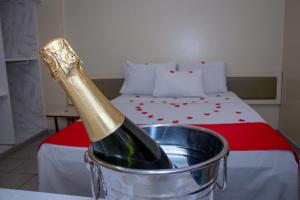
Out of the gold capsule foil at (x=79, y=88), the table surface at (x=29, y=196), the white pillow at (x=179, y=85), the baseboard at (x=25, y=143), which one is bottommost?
the baseboard at (x=25, y=143)

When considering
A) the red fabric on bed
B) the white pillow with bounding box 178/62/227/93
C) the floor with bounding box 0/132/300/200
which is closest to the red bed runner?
the red fabric on bed

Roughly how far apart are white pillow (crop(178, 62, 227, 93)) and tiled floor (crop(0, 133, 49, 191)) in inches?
75.6

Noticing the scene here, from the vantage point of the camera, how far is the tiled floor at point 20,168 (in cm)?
217

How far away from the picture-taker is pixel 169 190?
34 centimetres

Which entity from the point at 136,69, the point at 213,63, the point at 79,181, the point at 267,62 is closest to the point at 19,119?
the point at 136,69

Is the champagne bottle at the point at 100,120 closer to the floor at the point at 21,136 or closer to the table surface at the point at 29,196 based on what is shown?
the table surface at the point at 29,196

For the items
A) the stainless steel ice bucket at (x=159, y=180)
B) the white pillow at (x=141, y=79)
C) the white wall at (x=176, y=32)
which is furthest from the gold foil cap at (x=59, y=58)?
the white wall at (x=176, y=32)

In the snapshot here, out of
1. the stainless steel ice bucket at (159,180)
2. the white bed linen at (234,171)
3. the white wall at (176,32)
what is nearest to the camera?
the stainless steel ice bucket at (159,180)

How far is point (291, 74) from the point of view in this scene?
2.82m

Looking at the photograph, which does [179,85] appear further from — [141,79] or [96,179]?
[96,179]

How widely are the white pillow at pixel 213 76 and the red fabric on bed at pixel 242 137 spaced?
1.17 m

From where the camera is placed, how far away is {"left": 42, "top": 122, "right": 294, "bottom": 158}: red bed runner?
1.36 m

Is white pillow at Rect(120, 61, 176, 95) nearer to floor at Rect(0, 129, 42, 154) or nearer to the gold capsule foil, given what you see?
floor at Rect(0, 129, 42, 154)

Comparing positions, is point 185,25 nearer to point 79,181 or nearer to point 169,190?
point 79,181
